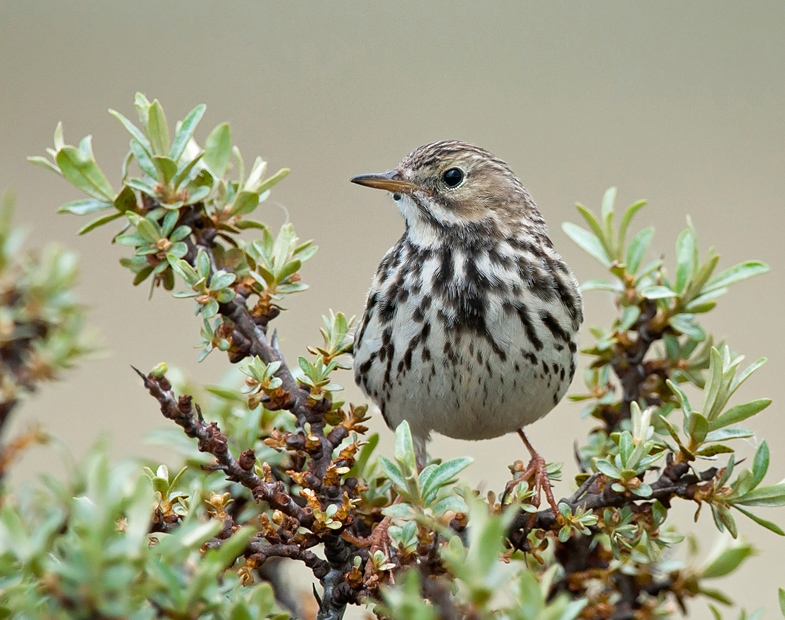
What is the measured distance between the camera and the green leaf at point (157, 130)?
1983 mm

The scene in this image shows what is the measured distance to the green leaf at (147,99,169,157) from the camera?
1983mm

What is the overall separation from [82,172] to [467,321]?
1.14 m

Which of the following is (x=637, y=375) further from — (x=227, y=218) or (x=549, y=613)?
(x=549, y=613)

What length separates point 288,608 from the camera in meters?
2.07

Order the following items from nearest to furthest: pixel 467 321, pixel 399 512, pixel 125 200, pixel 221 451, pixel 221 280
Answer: pixel 399 512 < pixel 221 451 < pixel 221 280 < pixel 125 200 < pixel 467 321

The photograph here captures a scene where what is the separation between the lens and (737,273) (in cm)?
216

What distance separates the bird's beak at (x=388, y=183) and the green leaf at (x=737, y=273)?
117 cm

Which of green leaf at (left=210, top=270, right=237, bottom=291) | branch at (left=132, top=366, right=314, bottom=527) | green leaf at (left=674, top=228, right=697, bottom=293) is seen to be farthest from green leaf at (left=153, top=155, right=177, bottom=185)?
green leaf at (left=674, top=228, right=697, bottom=293)

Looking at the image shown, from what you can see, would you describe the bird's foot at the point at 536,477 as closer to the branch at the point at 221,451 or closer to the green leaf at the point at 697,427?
the green leaf at the point at 697,427

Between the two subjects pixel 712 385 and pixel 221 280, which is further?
pixel 221 280

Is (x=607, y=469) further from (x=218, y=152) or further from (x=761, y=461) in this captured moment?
(x=218, y=152)

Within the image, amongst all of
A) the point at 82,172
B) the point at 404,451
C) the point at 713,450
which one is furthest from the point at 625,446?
the point at 82,172

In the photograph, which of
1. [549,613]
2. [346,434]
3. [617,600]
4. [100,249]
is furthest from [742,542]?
[100,249]

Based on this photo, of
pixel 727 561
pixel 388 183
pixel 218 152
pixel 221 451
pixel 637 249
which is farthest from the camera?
pixel 388 183
